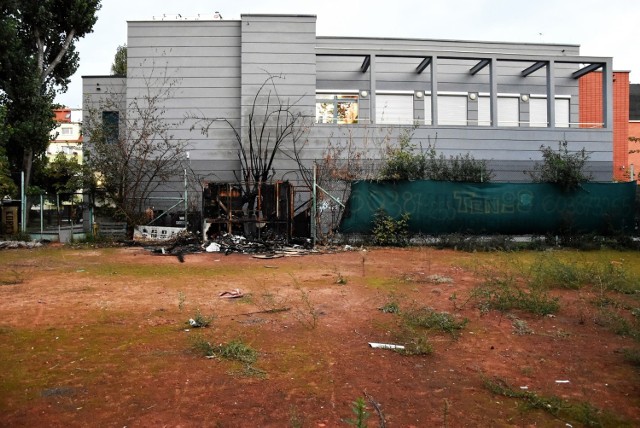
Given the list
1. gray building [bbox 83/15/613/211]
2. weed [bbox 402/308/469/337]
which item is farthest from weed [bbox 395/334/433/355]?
gray building [bbox 83/15/613/211]

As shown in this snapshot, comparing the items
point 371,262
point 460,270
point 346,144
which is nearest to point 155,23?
point 346,144

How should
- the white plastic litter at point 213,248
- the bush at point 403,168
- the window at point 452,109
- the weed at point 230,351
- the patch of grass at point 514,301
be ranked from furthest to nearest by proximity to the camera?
1. the window at point 452,109
2. the bush at point 403,168
3. the white plastic litter at point 213,248
4. the patch of grass at point 514,301
5. the weed at point 230,351

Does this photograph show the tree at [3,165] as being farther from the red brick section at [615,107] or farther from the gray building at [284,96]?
the red brick section at [615,107]

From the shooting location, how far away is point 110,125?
1712cm

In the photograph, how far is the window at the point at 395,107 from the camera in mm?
19500

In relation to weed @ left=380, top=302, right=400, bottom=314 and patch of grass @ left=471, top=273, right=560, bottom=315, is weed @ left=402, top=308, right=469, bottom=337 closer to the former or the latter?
Answer: weed @ left=380, top=302, right=400, bottom=314

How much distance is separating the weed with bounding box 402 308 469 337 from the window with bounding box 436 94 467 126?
52.3ft

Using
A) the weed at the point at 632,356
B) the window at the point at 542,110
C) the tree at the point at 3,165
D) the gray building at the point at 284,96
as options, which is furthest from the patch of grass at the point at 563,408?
the window at the point at 542,110

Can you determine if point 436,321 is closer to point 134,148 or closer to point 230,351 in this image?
point 230,351

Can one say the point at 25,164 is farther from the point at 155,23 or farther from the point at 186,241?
the point at 186,241

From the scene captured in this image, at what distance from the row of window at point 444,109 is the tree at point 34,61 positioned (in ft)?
36.7

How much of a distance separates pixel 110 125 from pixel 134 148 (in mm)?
1772

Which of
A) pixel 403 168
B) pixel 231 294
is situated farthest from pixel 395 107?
pixel 231 294

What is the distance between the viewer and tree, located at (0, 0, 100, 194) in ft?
56.8
